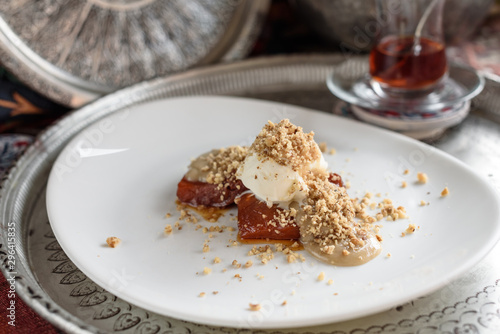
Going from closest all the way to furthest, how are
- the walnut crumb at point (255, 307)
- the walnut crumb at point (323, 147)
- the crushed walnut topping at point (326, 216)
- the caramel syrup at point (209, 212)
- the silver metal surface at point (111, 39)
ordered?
the walnut crumb at point (255, 307) → the crushed walnut topping at point (326, 216) → the caramel syrup at point (209, 212) → the walnut crumb at point (323, 147) → the silver metal surface at point (111, 39)

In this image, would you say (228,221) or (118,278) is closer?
(118,278)

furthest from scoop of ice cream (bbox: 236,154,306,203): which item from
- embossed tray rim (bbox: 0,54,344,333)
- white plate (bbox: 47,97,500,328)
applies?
embossed tray rim (bbox: 0,54,344,333)

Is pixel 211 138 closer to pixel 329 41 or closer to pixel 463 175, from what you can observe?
pixel 463 175

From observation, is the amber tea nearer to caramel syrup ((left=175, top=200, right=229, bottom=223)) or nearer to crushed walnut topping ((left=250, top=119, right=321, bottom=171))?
crushed walnut topping ((left=250, top=119, right=321, bottom=171))

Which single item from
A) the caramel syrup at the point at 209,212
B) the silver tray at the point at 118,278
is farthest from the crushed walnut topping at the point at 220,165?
the silver tray at the point at 118,278

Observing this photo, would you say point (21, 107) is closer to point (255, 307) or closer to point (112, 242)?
point (112, 242)

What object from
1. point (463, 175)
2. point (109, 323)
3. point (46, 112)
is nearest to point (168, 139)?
point (46, 112)

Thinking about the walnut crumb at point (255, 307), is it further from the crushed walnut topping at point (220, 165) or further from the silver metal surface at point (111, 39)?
the silver metal surface at point (111, 39)

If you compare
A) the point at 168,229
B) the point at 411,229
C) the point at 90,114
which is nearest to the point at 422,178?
the point at 411,229
